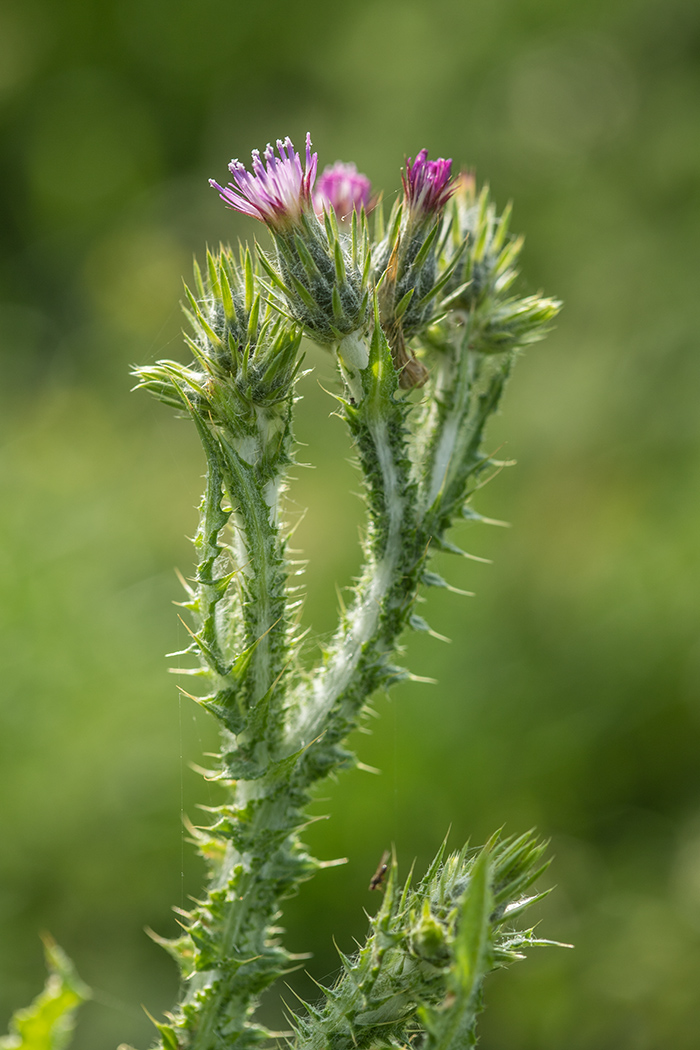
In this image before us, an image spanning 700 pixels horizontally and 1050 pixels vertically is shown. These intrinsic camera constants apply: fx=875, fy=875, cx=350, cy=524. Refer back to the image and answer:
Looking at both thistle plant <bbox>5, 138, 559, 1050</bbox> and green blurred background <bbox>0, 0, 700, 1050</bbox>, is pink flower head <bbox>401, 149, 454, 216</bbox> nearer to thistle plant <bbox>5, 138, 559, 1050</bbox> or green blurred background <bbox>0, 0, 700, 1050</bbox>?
thistle plant <bbox>5, 138, 559, 1050</bbox>

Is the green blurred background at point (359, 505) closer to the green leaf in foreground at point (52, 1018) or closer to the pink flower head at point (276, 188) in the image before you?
the pink flower head at point (276, 188)

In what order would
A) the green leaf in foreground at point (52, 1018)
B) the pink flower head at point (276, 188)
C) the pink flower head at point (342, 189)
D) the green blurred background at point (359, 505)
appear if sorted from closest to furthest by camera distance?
A: the green leaf in foreground at point (52, 1018)
the pink flower head at point (276, 188)
the pink flower head at point (342, 189)
the green blurred background at point (359, 505)

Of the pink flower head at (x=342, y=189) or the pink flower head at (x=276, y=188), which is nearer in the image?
the pink flower head at (x=276, y=188)

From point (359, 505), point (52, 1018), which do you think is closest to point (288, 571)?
point (52, 1018)

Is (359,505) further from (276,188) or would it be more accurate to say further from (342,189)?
(276,188)

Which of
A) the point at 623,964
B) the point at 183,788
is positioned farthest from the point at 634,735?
the point at 183,788

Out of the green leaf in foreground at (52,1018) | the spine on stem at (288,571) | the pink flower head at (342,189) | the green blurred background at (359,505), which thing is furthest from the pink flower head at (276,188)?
the green leaf in foreground at (52,1018)

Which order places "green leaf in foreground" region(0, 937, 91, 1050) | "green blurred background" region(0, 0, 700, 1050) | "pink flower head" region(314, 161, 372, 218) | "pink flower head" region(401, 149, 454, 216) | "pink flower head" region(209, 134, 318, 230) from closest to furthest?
"green leaf in foreground" region(0, 937, 91, 1050), "pink flower head" region(209, 134, 318, 230), "pink flower head" region(401, 149, 454, 216), "pink flower head" region(314, 161, 372, 218), "green blurred background" region(0, 0, 700, 1050)

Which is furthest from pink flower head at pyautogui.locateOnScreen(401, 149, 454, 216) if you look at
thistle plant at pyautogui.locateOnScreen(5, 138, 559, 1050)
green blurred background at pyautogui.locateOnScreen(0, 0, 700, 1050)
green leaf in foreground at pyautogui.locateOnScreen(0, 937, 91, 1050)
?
green leaf in foreground at pyautogui.locateOnScreen(0, 937, 91, 1050)
